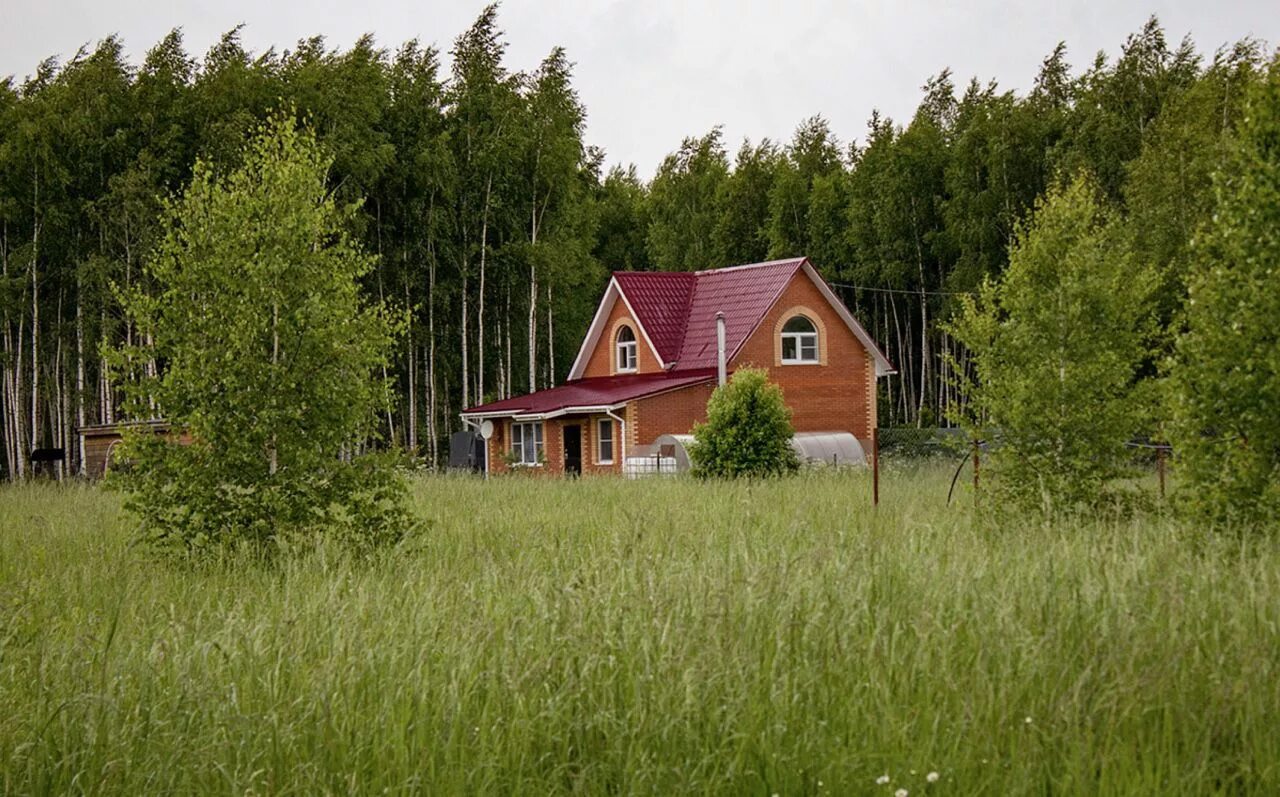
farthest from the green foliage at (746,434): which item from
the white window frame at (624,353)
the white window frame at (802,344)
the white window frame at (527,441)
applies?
the white window frame at (624,353)

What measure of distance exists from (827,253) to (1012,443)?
39.4 metres

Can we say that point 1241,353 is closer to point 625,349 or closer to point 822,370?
point 822,370

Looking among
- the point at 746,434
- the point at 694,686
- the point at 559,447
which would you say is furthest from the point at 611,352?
the point at 694,686

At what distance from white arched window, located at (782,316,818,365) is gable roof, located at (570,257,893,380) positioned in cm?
98

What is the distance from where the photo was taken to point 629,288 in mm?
37344

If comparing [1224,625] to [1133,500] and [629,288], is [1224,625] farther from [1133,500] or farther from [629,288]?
[629,288]

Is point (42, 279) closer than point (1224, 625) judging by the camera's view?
A: No

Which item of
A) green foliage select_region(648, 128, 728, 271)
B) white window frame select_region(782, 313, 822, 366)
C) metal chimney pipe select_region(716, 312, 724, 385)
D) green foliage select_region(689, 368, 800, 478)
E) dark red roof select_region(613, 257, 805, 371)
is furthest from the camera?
green foliage select_region(648, 128, 728, 271)

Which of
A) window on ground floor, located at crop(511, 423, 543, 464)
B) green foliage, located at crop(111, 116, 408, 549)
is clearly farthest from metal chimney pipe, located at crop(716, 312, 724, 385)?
green foliage, located at crop(111, 116, 408, 549)

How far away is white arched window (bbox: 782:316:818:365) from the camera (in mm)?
36094

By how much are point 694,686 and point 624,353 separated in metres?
33.6

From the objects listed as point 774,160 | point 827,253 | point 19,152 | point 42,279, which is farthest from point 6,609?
point 774,160

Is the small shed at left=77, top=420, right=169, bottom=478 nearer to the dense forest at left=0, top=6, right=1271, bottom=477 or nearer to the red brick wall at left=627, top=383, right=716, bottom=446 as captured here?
the dense forest at left=0, top=6, right=1271, bottom=477

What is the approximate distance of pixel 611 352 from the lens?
38.9 metres
